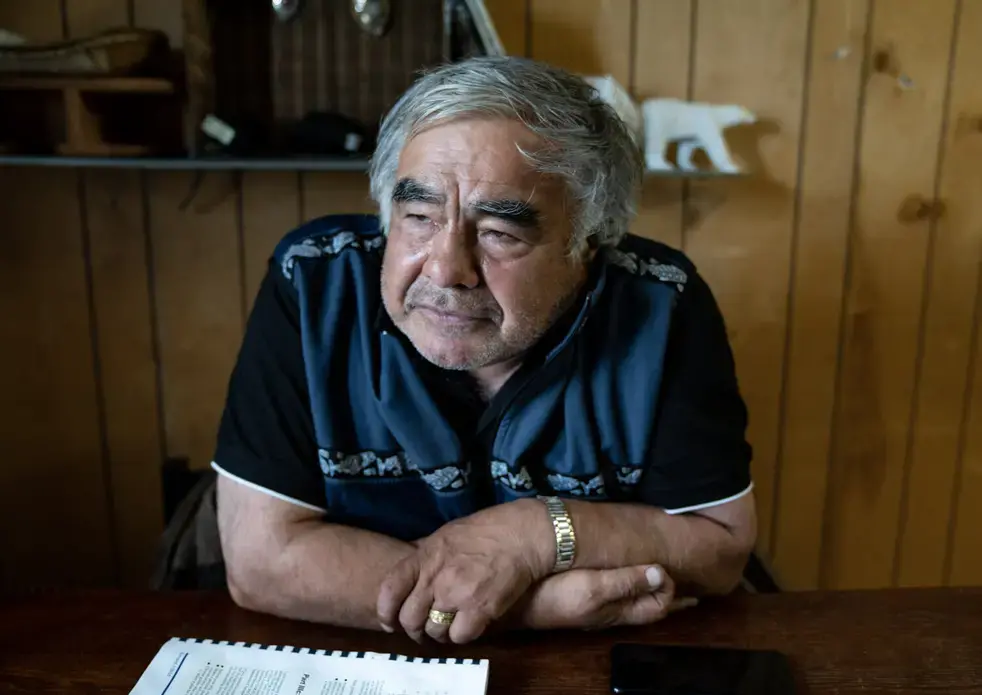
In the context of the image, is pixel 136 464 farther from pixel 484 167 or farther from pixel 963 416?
pixel 963 416

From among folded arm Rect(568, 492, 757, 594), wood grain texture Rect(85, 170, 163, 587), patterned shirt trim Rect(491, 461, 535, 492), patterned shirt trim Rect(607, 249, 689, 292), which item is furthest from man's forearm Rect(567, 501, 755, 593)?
wood grain texture Rect(85, 170, 163, 587)

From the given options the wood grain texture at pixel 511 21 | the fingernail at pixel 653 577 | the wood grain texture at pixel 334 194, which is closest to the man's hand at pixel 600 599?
the fingernail at pixel 653 577

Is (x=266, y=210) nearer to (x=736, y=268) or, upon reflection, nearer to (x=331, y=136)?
(x=331, y=136)

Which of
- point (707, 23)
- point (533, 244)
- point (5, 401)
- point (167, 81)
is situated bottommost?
point (5, 401)

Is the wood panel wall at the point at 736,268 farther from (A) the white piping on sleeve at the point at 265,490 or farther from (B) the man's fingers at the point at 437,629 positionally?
(B) the man's fingers at the point at 437,629

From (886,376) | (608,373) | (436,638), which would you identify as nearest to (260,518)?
(436,638)

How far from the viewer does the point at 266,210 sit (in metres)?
1.57

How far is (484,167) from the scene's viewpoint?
0.97 m

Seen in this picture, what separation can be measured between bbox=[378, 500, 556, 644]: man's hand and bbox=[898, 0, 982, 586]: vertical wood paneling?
1.15 m

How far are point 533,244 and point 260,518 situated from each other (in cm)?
47

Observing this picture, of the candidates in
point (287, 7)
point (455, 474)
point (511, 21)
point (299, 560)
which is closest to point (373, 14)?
point (287, 7)

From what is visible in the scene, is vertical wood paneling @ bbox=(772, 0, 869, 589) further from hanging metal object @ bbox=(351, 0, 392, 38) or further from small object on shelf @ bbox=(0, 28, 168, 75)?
small object on shelf @ bbox=(0, 28, 168, 75)

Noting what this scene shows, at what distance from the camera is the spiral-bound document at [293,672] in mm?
773

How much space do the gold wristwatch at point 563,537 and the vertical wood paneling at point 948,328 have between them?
1.12m
